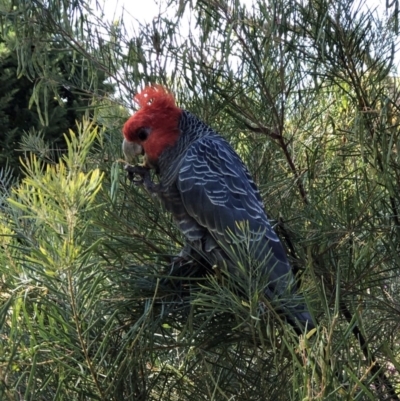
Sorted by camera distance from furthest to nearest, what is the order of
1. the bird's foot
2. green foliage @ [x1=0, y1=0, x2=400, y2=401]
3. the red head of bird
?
the red head of bird < the bird's foot < green foliage @ [x1=0, y1=0, x2=400, y2=401]

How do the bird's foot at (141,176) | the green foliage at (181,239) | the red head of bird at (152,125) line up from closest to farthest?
1. the green foliage at (181,239)
2. the bird's foot at (141,176)
3. the red head of bird at (152,125)

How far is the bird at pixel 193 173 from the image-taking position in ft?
3.03

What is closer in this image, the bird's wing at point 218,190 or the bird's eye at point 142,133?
the bird's wing at point 218,190

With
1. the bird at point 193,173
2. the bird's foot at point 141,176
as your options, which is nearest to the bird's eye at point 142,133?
the bird at point 193,173

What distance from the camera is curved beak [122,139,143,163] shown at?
3.42ft

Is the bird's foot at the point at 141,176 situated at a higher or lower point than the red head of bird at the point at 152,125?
lower

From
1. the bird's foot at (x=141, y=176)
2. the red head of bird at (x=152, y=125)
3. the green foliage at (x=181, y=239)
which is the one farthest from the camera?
the red head of bird at (x=152, y=125)

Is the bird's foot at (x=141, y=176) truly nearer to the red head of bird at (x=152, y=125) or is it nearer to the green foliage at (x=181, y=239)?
the green foliage at (x=181, y=239)

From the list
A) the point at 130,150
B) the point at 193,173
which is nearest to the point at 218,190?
the point at 193,173

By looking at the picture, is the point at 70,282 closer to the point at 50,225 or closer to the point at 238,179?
the point at 50,225

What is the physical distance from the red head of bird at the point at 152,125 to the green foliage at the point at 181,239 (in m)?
0.03

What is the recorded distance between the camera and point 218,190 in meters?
1.00

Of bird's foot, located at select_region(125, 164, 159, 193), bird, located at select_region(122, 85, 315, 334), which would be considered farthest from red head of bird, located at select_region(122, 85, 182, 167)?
bird's foot, located at select_region(125, 164, 159, 193)

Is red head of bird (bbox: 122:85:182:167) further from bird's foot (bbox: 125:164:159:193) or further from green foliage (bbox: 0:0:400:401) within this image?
bird's foot (bbox: 125:164:159:193)
